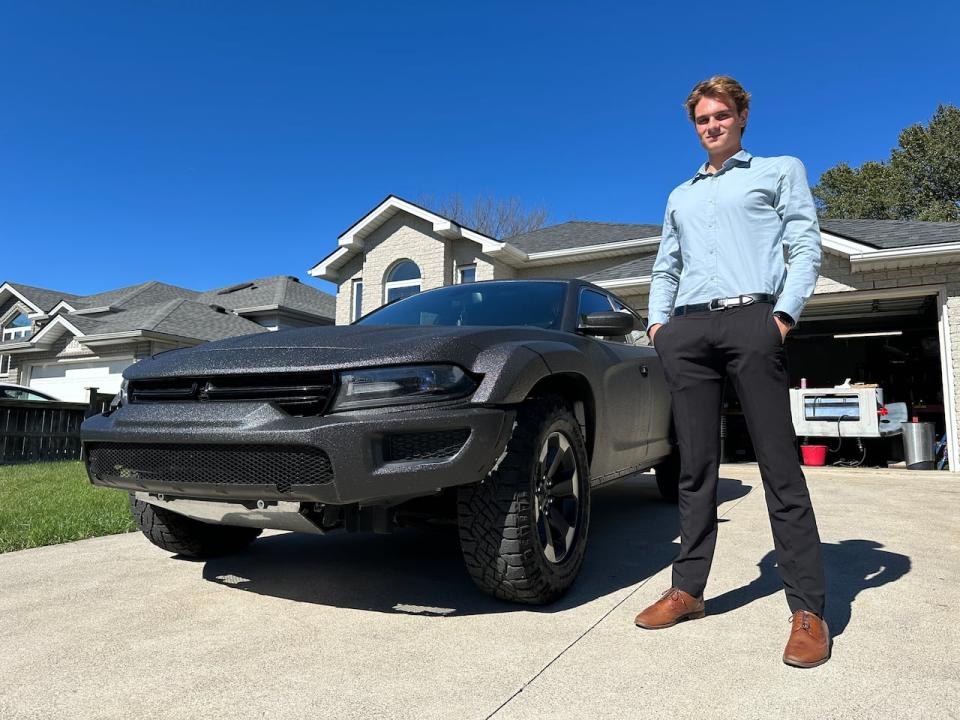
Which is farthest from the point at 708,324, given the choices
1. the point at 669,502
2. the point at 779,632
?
the point at 669,502

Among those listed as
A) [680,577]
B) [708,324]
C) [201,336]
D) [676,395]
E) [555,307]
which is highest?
[201,336]

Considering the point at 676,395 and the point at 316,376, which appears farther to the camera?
the point at 676,395

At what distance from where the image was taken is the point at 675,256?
9.18 ft

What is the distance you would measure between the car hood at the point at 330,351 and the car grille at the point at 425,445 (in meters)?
0.26

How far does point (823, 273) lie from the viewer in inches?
405

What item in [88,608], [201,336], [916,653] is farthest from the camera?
[201,336]

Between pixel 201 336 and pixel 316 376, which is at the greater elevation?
pixel 201 336

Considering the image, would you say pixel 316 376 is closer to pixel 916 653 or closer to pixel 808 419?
pixel 916 653

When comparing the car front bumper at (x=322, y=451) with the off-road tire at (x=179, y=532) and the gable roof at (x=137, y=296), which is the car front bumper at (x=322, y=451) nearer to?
the off-road tire at (x=179, y=532)

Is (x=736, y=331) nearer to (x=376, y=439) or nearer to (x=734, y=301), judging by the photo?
(x=734, y=301)

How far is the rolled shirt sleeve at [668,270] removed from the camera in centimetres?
275

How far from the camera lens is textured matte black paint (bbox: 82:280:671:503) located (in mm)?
2186

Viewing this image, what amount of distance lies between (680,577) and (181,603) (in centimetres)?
204

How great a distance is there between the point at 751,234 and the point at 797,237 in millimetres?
154
